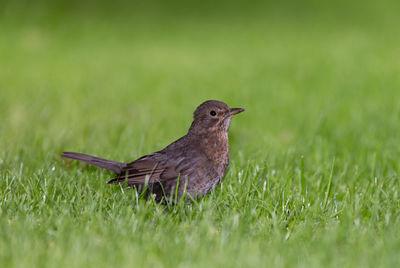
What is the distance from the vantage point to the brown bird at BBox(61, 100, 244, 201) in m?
4.33

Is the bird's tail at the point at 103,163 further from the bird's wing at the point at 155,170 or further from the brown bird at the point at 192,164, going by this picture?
the bird's wing at the point at 155,170

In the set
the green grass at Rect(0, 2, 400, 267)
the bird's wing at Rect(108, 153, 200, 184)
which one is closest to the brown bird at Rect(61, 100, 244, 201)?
the bird's wing at Rect(108, 153, 200, 184)

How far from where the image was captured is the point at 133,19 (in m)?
16.7

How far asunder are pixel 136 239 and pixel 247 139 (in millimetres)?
3960

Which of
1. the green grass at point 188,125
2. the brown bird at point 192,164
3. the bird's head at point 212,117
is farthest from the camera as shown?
the bird's head at point 212,117

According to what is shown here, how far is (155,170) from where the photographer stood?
447 cm

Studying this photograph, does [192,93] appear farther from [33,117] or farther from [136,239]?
[136,239]

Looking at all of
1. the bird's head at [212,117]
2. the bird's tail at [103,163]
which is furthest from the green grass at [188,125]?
the bird's head at [212,117]

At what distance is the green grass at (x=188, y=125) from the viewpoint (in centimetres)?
343

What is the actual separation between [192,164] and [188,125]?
10.6 feet

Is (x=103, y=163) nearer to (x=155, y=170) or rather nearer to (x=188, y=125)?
(x=155, y=170)

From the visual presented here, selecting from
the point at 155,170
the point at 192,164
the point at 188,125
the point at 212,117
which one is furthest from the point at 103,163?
the point at 188,125

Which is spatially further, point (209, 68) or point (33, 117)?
point (209, 68)

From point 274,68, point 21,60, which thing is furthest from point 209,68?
point 21,60
